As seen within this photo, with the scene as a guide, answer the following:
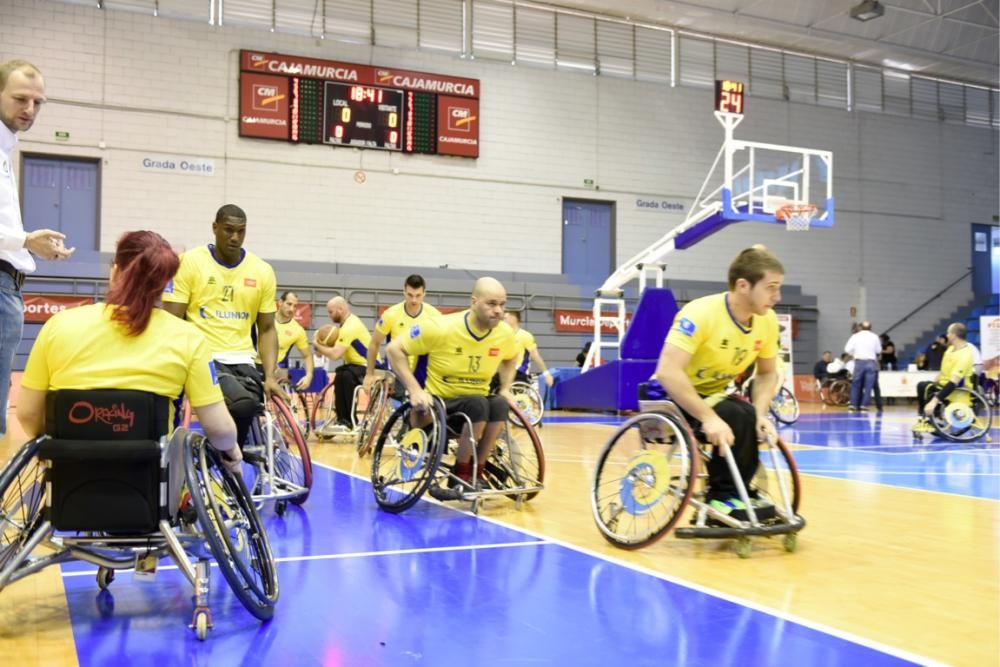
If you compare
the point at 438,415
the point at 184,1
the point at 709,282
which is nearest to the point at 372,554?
the point at 438,415

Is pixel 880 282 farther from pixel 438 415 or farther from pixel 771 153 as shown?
pixel 438 415

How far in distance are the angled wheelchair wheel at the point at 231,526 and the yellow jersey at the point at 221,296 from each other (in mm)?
1471

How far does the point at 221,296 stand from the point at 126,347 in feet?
6.04

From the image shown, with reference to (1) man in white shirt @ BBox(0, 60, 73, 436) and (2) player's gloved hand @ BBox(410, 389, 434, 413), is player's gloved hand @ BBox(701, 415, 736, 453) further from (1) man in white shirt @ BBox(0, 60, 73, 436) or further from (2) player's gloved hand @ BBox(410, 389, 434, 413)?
(1) man in white shirt @ BBox(0, 60, 73, 436)

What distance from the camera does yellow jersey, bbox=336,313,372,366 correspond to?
8.02 meters

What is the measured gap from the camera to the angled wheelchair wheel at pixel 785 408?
1081 centimetres

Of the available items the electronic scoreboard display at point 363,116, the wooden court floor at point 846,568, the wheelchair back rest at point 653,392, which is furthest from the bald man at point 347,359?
the electronic scoreboard display at point 363,116

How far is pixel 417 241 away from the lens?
15203mm

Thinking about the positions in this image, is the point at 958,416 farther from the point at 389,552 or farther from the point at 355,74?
the point at 355,74

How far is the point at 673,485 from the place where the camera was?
11.1 ft

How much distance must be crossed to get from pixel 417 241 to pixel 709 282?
5.52 m

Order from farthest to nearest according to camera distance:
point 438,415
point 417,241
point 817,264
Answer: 1. point 817,264
2. point 417,241
3. point 438,415

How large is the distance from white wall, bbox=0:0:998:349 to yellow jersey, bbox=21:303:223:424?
37.0 feet

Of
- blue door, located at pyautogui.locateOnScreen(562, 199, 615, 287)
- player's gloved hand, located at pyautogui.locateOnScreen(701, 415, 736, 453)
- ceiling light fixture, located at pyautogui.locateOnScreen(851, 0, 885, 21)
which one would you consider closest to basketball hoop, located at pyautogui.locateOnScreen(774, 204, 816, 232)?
blue door, located at pyautogui.locateOnScreen(562, 199, 615, 287)
